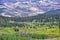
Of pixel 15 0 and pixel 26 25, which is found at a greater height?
pixel 15 0

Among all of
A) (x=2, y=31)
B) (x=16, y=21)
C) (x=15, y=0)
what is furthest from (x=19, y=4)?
(x=2, y=31)

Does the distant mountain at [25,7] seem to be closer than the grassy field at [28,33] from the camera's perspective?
No

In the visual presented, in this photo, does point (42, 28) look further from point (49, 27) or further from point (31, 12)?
point (31, 12)

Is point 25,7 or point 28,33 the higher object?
point 25,7

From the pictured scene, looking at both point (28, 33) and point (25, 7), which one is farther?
point (25, 7)

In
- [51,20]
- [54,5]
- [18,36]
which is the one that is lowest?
[18,36]

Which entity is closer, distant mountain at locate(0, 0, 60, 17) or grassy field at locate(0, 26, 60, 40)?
grassy field at locate(0, 26, 60, 40)

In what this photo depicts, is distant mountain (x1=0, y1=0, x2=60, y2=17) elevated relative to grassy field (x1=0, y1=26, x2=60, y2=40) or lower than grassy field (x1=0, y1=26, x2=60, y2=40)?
elevated

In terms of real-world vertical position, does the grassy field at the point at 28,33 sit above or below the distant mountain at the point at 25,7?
below
